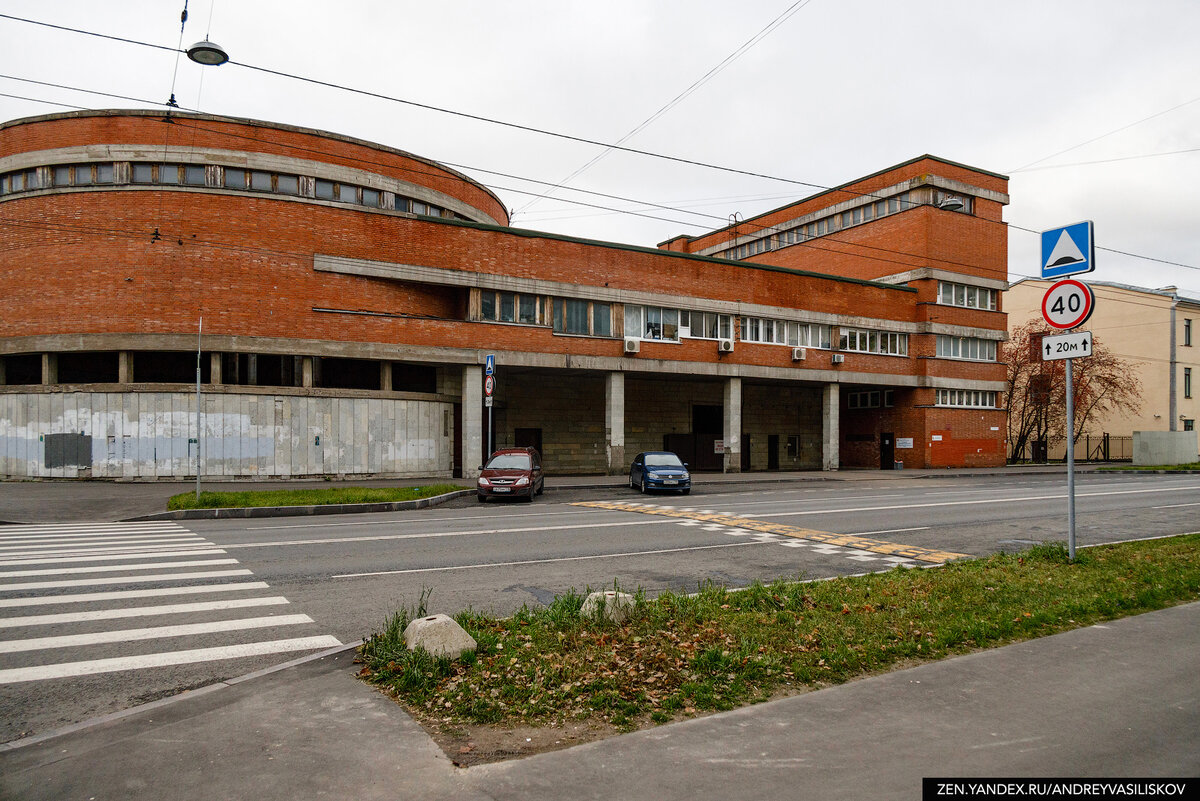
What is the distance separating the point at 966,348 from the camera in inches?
1720

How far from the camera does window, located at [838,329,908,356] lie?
40031mm

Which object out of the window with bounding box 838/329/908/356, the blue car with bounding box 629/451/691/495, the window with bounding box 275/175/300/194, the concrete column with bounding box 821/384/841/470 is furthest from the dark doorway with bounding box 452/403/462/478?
the window with bounding box 838/329/908/356

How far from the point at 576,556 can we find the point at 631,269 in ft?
77.7

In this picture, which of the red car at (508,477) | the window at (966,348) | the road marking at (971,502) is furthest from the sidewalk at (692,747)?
the window at (966,348)

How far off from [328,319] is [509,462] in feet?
32.1

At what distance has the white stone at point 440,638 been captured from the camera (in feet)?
18.1

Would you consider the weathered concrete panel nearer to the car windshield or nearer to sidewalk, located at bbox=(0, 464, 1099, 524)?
sidewalk, located at bbox=(0, 464, 1099, 524)

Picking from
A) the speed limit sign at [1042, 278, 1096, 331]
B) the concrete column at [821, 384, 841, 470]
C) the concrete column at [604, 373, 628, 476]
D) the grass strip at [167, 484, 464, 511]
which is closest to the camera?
the speed limit sign at [1042, 278, 1096, 331]

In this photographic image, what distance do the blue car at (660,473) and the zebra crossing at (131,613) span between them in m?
15.4

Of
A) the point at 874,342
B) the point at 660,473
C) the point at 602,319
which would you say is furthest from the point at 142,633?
the point at 874,342

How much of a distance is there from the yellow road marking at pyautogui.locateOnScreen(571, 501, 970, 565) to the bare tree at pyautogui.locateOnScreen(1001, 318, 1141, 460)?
3799 centimetres

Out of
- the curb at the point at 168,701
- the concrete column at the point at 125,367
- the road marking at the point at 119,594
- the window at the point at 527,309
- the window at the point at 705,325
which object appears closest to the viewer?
the curb at the point at 168,701

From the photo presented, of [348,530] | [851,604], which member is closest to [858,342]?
[348,530]

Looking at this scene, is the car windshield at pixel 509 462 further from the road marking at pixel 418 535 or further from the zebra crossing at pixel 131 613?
the zebra crossing at pixel 131 613
